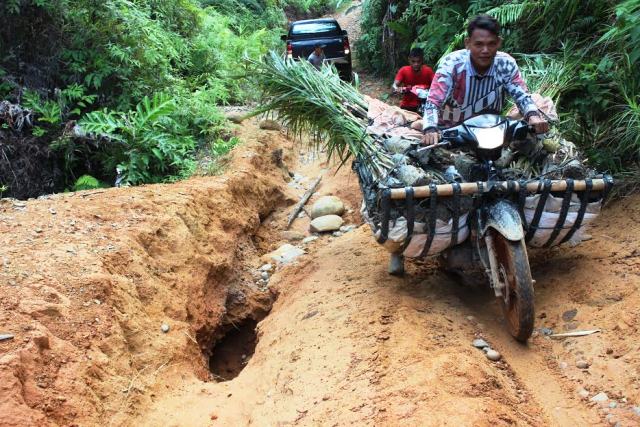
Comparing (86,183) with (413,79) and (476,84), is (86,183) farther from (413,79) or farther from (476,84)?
(476,84)

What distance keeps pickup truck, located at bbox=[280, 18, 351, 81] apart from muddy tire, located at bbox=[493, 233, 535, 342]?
7.82 metres

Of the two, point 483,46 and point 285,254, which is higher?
point 483,46

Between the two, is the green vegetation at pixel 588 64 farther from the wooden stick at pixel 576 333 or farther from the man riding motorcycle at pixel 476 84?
the wooden stick at pixel 576 333

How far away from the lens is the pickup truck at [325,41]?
1048cm

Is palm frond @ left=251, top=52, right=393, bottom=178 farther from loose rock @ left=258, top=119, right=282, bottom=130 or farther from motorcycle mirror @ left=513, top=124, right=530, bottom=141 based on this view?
loose rock @ left=258, top=119, right=282, bottom=130

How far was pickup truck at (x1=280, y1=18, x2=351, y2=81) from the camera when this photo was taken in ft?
34.4

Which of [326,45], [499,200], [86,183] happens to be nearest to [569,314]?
[499,200]

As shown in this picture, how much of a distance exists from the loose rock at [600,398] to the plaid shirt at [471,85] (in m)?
1.79

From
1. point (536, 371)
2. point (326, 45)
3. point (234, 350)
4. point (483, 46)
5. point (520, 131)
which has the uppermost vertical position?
point (483, 46)

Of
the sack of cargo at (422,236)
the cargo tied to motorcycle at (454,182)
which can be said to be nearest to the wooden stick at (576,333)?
the cargo tied to motorcycle at (454,182)

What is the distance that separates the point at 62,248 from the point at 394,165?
7.39 ft

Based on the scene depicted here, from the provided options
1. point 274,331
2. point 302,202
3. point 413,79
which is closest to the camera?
point 274,331

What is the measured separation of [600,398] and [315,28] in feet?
31.5

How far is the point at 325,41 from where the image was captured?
10.6 metres
